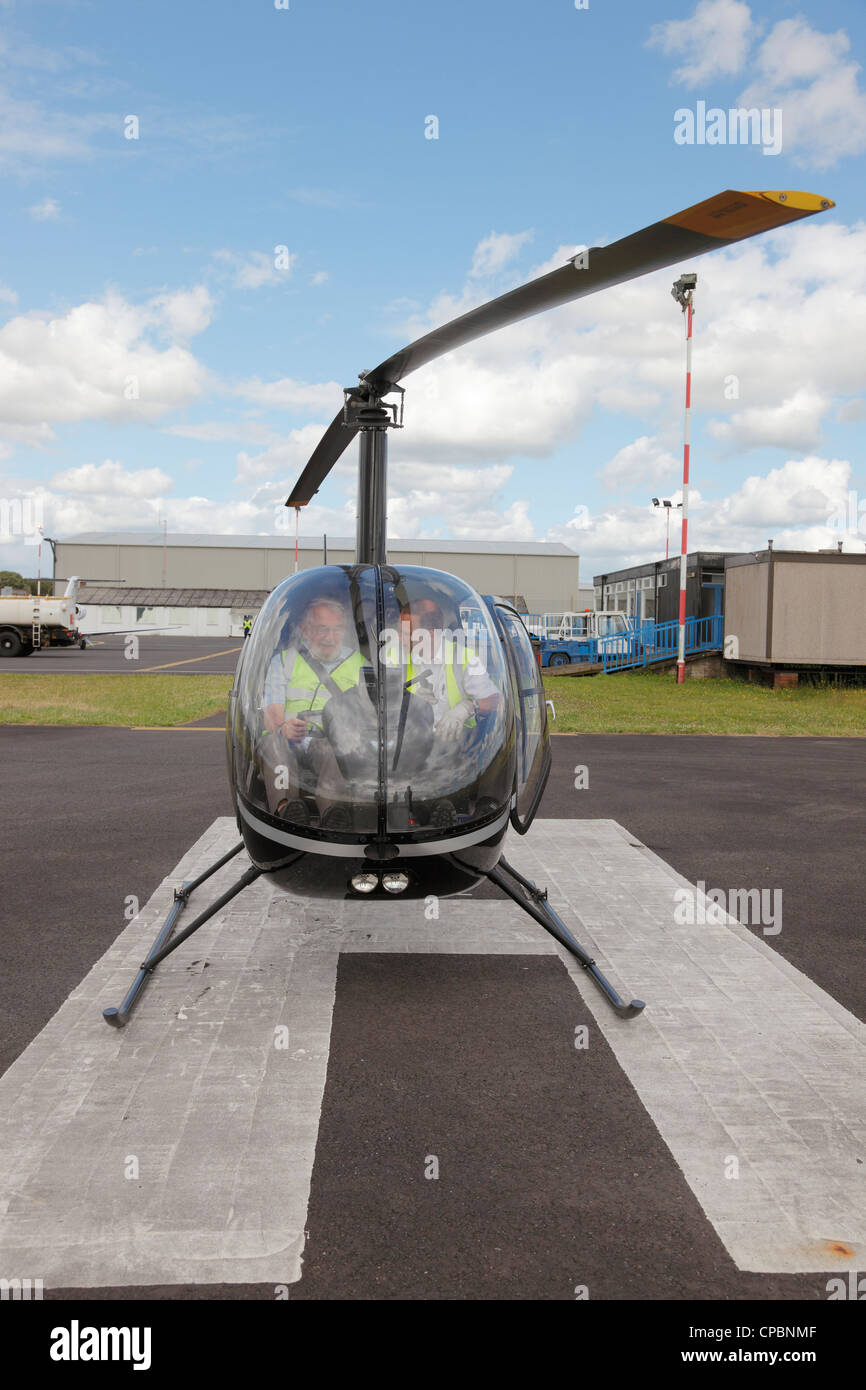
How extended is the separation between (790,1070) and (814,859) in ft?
12.1

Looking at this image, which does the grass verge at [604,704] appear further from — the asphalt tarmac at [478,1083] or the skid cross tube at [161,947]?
the skid cross tube at [161,947]

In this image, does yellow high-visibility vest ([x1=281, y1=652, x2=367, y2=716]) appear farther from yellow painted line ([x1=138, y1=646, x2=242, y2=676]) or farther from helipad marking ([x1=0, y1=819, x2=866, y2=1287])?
yellow painted line ([x1=138, y1=646, x2=242, y2=676])

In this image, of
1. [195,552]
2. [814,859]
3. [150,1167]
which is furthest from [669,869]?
[195,552]

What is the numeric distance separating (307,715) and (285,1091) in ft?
4.81

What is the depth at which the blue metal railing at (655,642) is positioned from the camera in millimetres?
28141

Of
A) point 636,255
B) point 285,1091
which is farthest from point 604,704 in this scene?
point 636,255

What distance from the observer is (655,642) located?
99.4 ft

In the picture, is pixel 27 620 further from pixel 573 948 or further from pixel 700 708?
pixel 573 948

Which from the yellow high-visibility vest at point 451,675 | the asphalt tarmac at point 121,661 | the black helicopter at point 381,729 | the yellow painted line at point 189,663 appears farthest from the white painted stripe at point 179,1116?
the yellow painted line at point 189,663

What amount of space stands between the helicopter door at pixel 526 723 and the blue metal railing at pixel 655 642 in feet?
78.2

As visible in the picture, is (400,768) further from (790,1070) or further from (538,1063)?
(790,1070)

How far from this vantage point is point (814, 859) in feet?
23.2

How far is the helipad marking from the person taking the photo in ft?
8.80

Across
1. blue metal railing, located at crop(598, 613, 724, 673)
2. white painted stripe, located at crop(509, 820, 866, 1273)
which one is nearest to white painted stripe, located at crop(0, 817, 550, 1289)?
white painted stripe, located at crop(509, 820, 866, 1273)
